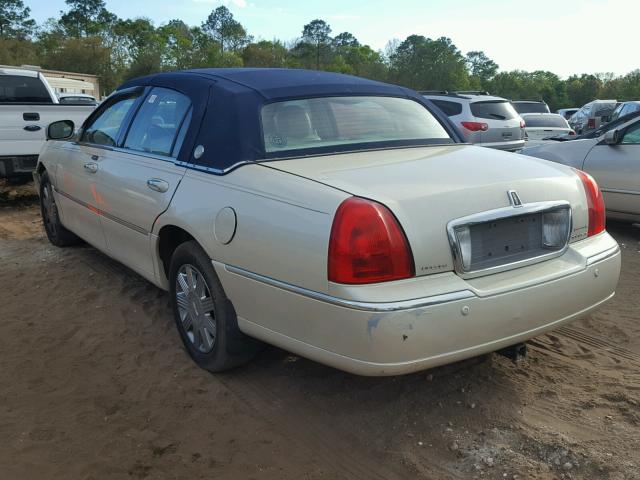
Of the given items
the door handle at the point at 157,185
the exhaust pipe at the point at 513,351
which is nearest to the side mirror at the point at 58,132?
the door handle at the point at 157,185

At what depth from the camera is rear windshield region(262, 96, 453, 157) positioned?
3238 mm

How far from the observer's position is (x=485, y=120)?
11320mm

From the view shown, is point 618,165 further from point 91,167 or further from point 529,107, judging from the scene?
point 529,107

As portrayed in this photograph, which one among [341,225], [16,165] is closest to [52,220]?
[16,165]

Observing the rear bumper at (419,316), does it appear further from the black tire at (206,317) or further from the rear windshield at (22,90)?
the rear windshield at (22,90)

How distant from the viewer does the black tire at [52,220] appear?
18.8 ft

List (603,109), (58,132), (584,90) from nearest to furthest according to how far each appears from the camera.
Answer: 1. (58,132)
2. (603,109)
3. (584,90)

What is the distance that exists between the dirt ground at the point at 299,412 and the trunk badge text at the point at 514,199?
40.3 inches

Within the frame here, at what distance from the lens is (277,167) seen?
2930 millimetres

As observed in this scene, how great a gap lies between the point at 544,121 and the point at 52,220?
541 inches

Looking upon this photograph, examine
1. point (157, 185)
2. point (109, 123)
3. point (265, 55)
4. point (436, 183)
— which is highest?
point (265, 55)

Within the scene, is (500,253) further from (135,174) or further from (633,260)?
(633,260)

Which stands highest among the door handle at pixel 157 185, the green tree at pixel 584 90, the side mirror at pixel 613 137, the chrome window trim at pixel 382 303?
the door handle at pixel 157 185

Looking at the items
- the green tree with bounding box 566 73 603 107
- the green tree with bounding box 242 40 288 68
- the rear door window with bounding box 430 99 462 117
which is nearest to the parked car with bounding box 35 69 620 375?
the rear door window with bounding box 430 99 462 117
